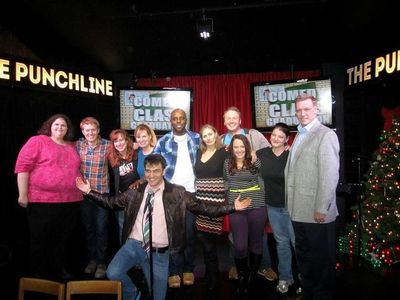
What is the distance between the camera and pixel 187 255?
4.51 meters

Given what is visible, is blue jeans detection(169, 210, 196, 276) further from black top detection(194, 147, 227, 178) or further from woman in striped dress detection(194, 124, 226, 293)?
black top detection(194, 147, 227, 178)

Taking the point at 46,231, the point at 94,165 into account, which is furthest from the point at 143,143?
the point at 46,231

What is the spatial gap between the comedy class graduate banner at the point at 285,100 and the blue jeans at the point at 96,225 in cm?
307

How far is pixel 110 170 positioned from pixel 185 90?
7.43 feet

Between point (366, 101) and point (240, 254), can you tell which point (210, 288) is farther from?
point (366, 101)

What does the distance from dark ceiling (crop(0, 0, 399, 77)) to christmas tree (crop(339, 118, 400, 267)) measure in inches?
54.9

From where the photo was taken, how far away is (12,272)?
490cm

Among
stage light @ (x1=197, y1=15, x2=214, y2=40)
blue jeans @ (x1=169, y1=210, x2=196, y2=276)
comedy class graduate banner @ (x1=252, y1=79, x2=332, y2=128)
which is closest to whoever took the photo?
blue jeans @ (x1=169, y1=210, x2=196, y2=276)

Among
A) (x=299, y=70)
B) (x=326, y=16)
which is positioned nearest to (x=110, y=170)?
(x=326, y=16)

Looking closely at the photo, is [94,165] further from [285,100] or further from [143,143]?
[285,100]

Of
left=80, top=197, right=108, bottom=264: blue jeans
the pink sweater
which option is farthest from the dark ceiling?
left=80, top=197, right=108, bottom=264: blue jeans

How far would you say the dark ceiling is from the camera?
16.5 ft

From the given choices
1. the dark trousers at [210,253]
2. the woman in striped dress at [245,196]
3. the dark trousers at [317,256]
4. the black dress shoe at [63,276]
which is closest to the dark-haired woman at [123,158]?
the black dress shoe at [63,276]

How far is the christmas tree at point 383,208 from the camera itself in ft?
16.4
